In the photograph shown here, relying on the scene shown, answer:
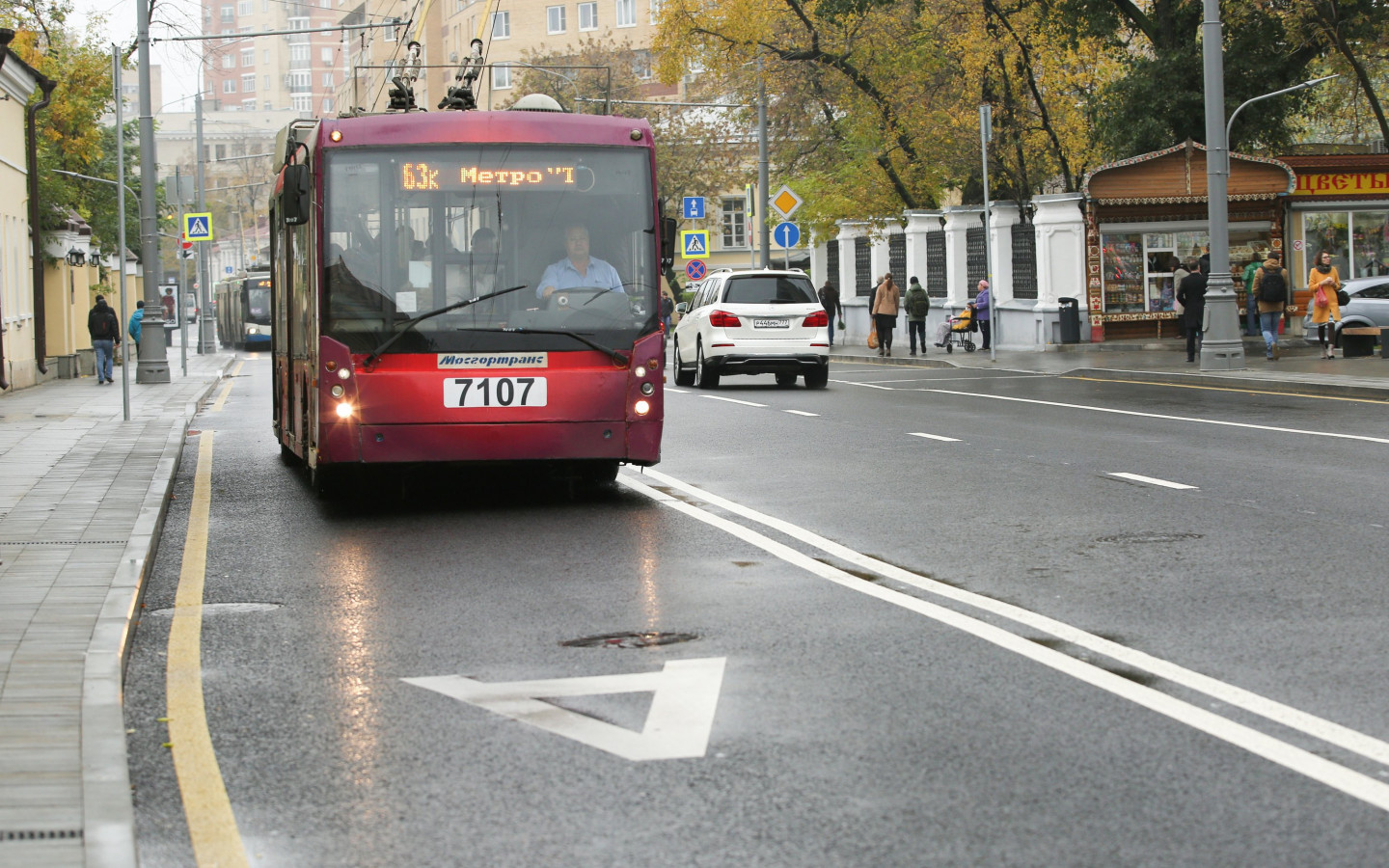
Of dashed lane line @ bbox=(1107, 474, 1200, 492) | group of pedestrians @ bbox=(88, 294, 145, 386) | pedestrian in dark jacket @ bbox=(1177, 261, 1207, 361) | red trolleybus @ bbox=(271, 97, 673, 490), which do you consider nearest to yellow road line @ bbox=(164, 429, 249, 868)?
red trolleybus @ bbox=(271, 97, 673, 490)

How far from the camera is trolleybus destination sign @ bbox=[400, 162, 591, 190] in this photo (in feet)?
39.3

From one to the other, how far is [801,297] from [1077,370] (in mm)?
5242

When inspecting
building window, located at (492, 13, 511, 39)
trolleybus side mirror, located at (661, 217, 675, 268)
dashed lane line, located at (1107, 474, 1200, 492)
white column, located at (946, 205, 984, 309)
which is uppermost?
building window, located at (492, 13, 511, 39)

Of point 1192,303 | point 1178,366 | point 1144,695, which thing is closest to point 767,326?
point 1178,366

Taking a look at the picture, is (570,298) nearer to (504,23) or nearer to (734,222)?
(734,222)

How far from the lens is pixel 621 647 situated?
279 inches

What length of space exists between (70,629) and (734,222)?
88209mm

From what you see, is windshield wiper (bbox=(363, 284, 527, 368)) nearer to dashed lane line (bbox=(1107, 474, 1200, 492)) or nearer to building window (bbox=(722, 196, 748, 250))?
dashed lane line (bbox=(1107, 474, 1200, 492))

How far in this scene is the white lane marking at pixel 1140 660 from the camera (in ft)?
17.7

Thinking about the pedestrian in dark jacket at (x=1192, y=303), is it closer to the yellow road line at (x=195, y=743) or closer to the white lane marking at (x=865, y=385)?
the white lane marking at (x=865, y=385)

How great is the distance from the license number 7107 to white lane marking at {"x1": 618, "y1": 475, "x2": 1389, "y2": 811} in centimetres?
282

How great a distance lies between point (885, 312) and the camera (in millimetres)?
39125

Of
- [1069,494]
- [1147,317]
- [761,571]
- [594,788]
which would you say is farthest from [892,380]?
[594,788]

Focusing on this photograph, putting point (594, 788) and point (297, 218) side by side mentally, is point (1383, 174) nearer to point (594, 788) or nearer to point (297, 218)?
point (297, 218)
